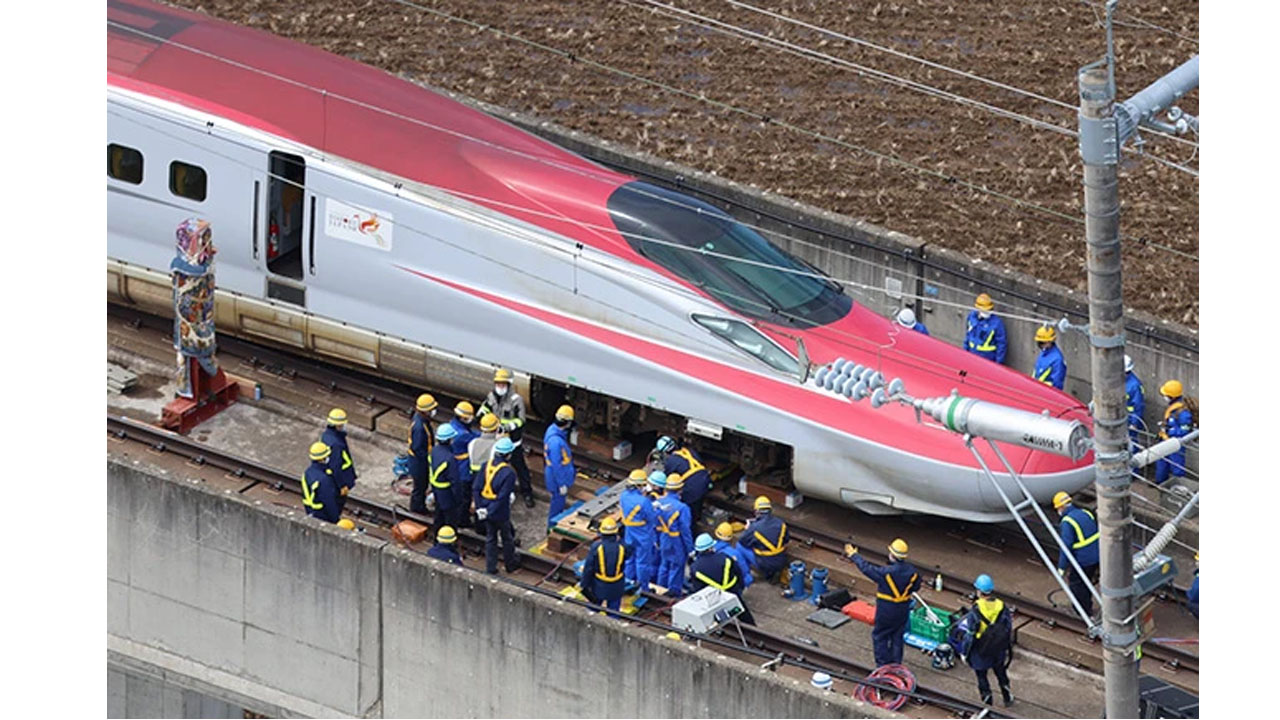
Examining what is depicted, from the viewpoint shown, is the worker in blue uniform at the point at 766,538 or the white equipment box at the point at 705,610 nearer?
the white equipment box at the point at 705,610

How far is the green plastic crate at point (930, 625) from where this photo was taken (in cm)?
2945

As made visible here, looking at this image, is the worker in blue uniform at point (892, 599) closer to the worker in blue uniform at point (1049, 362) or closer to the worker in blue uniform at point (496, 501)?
the worker in blue uniform at point (496, 501)

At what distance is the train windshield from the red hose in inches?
175

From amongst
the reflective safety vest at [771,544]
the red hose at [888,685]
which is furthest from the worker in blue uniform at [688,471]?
the red hose at [888,685]

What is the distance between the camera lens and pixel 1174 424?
3141cm

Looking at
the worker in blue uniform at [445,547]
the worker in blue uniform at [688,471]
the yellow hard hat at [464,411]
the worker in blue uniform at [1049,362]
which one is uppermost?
the worker in blue uniform at [1049,362]

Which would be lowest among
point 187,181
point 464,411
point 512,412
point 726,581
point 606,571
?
point 726,581

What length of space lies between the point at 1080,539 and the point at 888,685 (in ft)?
8.18

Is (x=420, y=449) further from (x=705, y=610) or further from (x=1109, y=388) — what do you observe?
(x=1109, y=388)

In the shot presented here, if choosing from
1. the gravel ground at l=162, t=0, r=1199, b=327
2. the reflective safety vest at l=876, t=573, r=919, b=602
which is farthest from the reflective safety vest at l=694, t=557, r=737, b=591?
the gravel ground at l=162, t=0, r=1199, b=327

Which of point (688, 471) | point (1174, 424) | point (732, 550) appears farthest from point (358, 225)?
point (1174, 424)

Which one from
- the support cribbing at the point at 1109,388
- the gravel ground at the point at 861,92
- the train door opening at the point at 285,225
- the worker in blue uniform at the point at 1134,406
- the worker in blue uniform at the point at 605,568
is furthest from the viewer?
the gravel ground at the point at 861,92

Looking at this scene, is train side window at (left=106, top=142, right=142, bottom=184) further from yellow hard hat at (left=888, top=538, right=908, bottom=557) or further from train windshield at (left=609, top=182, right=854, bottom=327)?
yellow hard hat at (left=888, top=538, right=908, bottom=557)

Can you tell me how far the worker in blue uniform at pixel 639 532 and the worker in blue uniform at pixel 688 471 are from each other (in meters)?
0.65
